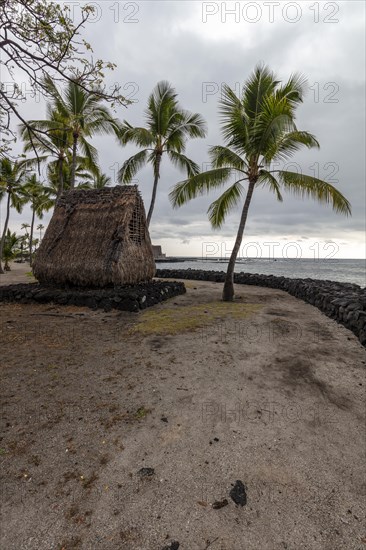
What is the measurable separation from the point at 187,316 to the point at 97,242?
512cm

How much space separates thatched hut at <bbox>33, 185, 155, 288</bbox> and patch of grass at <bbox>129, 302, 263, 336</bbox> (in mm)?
2790

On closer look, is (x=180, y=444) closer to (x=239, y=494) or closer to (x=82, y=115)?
(x=239, y=494)

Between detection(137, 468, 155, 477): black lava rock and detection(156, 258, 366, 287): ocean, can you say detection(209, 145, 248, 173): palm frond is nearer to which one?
detection(137, 468, 155, 477): black lava rock

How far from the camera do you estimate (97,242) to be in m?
10.8

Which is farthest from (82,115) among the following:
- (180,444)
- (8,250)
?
(8,250)

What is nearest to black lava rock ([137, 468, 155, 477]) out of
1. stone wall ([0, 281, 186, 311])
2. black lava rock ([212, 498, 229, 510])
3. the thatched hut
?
black lava rock ([212, 498, 229, 510])

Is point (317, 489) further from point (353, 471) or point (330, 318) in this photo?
point (330, 318)

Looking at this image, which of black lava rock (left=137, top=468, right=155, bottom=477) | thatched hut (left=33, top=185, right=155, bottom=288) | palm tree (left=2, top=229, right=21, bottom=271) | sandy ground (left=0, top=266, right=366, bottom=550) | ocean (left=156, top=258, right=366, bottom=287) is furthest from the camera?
ocean (left=156, top=258, right=366, bottom=287)

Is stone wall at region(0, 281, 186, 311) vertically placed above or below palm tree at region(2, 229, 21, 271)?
below

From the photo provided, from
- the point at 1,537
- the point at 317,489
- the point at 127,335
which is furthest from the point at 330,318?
the point at 1,537

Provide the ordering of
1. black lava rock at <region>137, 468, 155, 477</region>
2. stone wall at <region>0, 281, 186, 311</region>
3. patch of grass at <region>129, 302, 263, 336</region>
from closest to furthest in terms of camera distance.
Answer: black lava rock at <region>137, 468, 155, 477</region> < patch of grass at <region>129, 302, 263, 336</region> < stone wall at <region>0, 281, 186, 311</region>

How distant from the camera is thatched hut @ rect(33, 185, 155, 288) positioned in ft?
33.8

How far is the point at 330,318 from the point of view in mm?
8031

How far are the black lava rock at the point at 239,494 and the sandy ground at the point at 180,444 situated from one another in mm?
49
